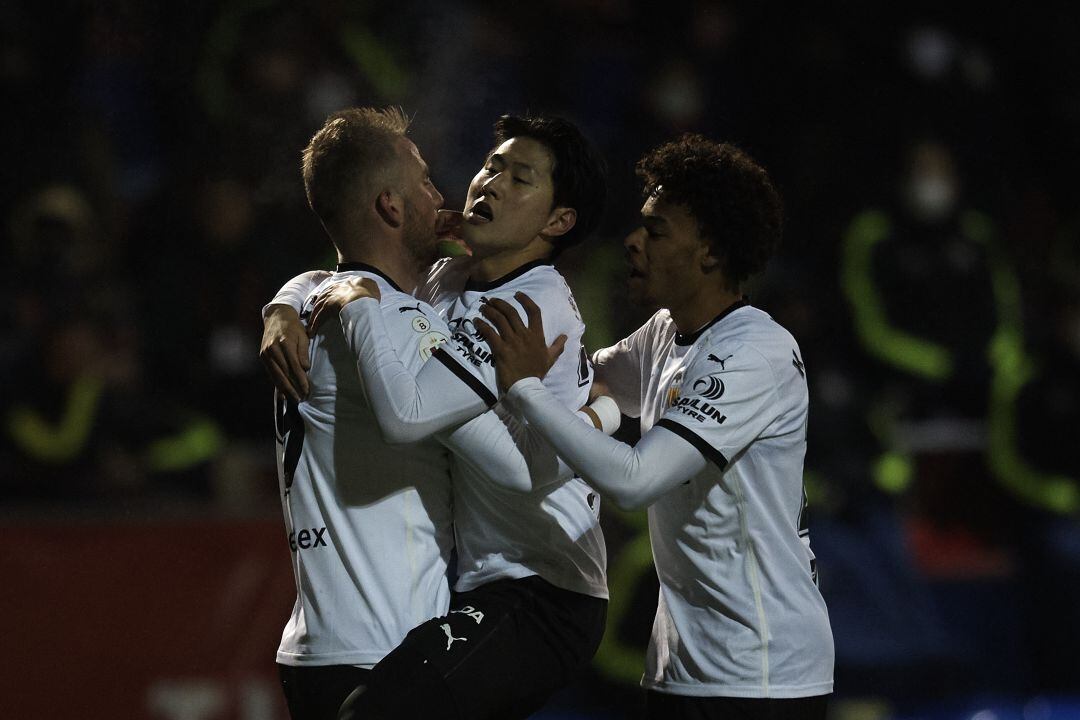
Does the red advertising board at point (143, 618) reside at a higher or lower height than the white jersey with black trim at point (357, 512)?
lower

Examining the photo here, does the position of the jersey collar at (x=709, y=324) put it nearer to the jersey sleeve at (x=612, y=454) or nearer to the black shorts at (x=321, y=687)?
the jersey sleeve at (x=612, y=454)

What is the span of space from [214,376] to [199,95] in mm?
1732

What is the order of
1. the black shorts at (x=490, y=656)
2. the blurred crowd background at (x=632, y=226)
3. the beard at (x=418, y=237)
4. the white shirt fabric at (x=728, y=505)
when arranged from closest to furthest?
the black shorts at (x=490, y=656)
the white shirt fabric at (x=728, y=505)
the beard at (x=418, y=237)
the blurred crowd background at (x=632, y=226)

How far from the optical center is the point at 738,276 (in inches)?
116

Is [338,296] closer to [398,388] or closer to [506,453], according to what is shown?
[398,388]

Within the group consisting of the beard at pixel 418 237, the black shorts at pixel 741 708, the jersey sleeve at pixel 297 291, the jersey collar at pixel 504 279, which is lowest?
the black shorts at pixel 741 708

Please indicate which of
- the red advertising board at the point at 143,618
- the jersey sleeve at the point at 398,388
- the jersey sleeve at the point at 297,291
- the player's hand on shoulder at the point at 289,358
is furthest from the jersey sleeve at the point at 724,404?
the red advertising board at the point at 143,618

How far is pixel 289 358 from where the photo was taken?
2830 mm

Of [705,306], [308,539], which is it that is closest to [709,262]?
[705,306]

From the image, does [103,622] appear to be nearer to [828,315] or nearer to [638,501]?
[638,501]

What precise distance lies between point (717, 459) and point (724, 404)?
0.12 m

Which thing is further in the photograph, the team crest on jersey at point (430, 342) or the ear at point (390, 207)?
the ear at point (390, 207)

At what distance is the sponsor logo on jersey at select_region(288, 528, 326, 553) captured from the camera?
2.71 metres

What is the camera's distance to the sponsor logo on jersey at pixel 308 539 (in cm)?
271
